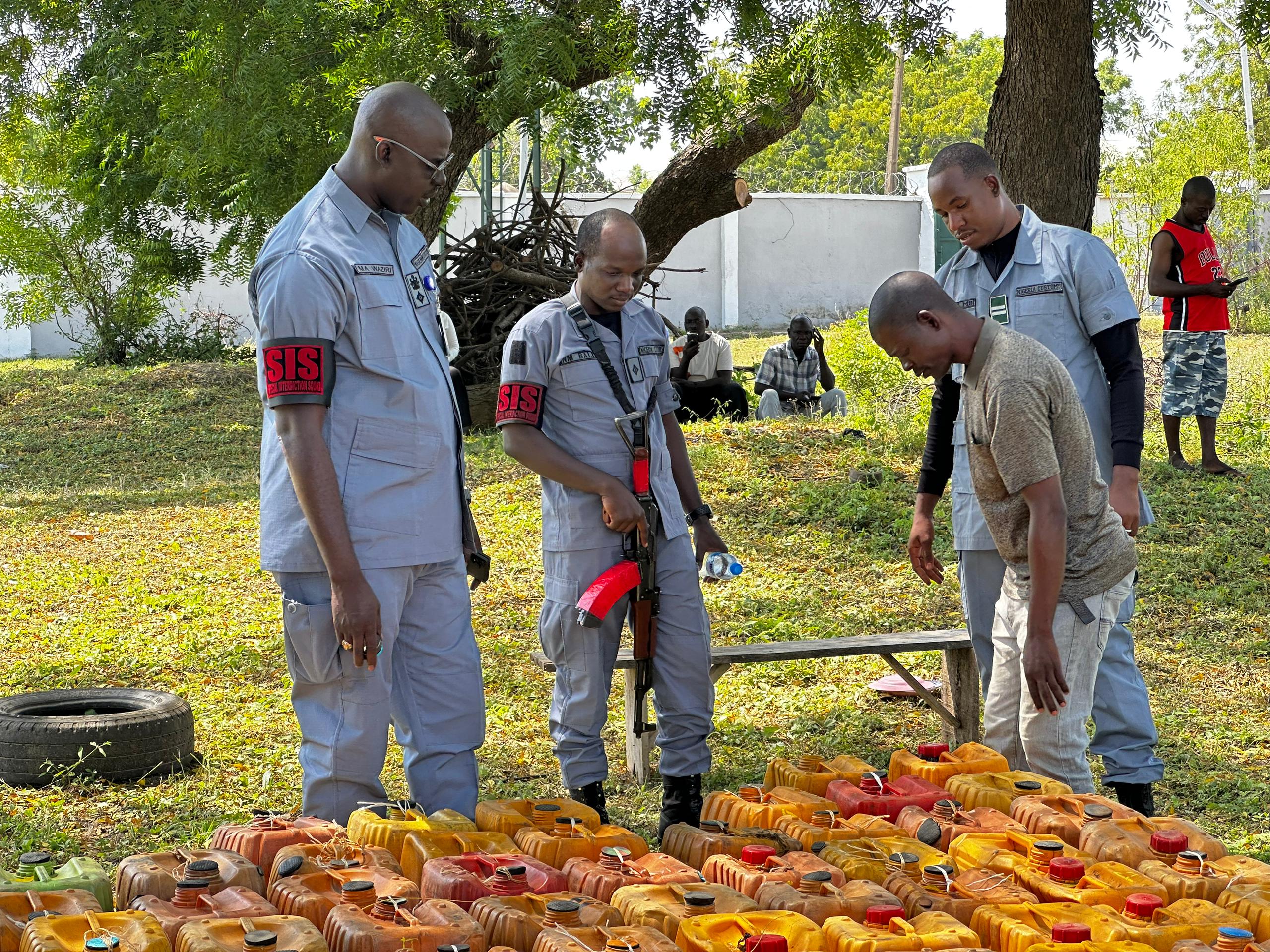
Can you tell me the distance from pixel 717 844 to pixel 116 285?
17.7m

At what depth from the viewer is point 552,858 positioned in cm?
300

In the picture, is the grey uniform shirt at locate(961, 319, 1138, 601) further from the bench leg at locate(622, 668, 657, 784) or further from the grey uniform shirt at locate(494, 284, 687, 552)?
the bench leg at locate(622, 668, 657, 784)

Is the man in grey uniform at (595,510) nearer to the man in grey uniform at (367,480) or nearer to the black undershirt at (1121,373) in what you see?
the man in grey uniform at (367,480)

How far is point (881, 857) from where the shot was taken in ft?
9.64

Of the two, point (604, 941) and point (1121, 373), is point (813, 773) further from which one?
point (1121, 373)

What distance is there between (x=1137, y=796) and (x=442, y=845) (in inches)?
87.2

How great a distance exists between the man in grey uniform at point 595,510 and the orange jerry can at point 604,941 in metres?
1.72

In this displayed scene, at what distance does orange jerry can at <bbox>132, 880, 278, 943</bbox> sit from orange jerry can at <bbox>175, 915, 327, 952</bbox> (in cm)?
6

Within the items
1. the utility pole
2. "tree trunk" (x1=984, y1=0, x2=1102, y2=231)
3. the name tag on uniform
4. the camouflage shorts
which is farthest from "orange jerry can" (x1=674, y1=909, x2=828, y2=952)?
the utility pole

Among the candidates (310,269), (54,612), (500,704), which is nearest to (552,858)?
(310,269)

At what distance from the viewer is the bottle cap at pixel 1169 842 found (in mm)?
2916

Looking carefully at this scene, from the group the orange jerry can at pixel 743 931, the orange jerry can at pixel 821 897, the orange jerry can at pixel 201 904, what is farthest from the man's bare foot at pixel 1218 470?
the orange jerry can at pixel 201 904

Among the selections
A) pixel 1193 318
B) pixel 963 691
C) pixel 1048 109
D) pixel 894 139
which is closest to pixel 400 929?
pixel 963 691

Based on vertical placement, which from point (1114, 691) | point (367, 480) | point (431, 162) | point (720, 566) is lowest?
point (1114, 691)
